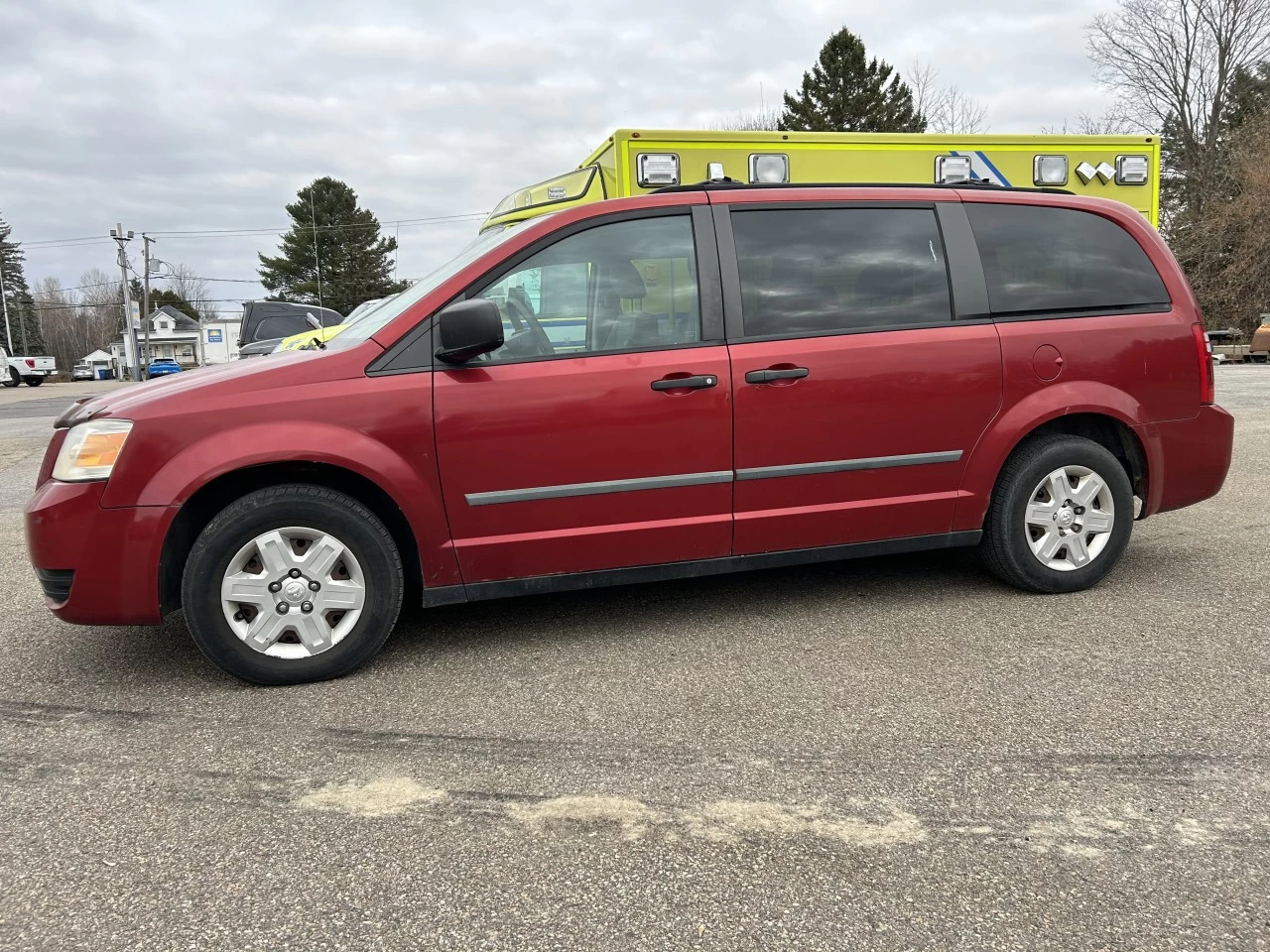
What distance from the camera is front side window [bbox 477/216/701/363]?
3461 millimetres

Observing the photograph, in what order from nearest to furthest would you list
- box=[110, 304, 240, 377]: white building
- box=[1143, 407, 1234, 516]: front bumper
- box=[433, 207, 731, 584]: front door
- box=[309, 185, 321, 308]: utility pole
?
box=[433, 207, 731, 584]: front door, box=[1143, 407, 1234, 516]: front bumper, box=[309, 185, 321, 308]: utility pole, box=[110, 304, 240, 377]: white building

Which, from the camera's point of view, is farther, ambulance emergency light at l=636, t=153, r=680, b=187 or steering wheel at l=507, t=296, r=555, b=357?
ambulance emergency light at l=636, t=153, r=680, b=187

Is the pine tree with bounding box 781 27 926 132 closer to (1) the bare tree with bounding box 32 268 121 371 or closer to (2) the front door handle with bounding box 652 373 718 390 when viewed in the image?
(2) the front door handle with bounding box 652 373 718 390

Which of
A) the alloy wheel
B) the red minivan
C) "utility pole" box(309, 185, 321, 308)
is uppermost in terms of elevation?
"utility pole" box(309, 185, 321, 308)

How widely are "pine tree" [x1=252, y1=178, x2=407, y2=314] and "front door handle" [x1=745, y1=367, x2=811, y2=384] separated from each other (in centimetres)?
6140

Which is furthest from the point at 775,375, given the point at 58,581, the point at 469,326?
the point at 58,581

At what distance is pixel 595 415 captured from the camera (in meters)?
3.39

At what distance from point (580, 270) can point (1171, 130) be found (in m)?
43.3

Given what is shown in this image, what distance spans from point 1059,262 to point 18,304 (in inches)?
4099

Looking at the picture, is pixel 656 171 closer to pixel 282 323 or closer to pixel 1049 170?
pixel 1049 170

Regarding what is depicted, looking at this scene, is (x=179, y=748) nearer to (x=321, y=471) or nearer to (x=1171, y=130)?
(x=321, y=471)

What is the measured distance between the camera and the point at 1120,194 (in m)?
6.96

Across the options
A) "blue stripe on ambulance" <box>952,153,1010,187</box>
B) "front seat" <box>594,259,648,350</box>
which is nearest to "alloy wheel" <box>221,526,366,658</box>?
"front seat" <box>594,259,648,350</box>

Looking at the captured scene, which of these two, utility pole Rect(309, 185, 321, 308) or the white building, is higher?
utility pole Rect(309, 185, 321, 308)
